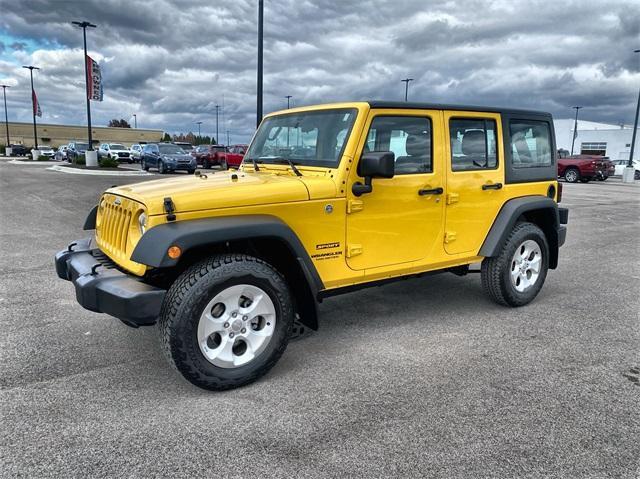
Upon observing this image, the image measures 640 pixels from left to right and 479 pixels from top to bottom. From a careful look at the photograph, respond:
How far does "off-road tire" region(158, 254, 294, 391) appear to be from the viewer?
3.04m

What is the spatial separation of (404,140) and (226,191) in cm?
159

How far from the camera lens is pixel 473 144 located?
458 cm

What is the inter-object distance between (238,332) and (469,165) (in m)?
2.61

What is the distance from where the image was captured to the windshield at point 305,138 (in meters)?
3.81

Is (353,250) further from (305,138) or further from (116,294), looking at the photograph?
(116,294)

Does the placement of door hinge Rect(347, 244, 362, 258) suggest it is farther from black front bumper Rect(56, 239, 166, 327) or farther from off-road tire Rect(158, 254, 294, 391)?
black front bumper Rect(56, 239, 166, 327)

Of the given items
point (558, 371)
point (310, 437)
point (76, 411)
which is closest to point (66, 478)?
point (76, 411)

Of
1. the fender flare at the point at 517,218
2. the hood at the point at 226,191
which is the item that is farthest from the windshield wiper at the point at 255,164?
the fender flare at the point at 517,218

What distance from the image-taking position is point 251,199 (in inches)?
130

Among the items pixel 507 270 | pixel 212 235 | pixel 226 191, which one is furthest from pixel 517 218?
pixel 212 235

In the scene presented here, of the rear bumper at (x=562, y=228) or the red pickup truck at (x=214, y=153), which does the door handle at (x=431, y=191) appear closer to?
the rear bumper at (x=562, y=228)

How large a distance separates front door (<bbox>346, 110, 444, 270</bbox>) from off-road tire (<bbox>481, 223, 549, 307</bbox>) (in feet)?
2.70

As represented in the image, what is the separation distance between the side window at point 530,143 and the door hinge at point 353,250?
6.89ft

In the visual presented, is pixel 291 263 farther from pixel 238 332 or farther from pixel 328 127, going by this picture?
pixel 328 127
